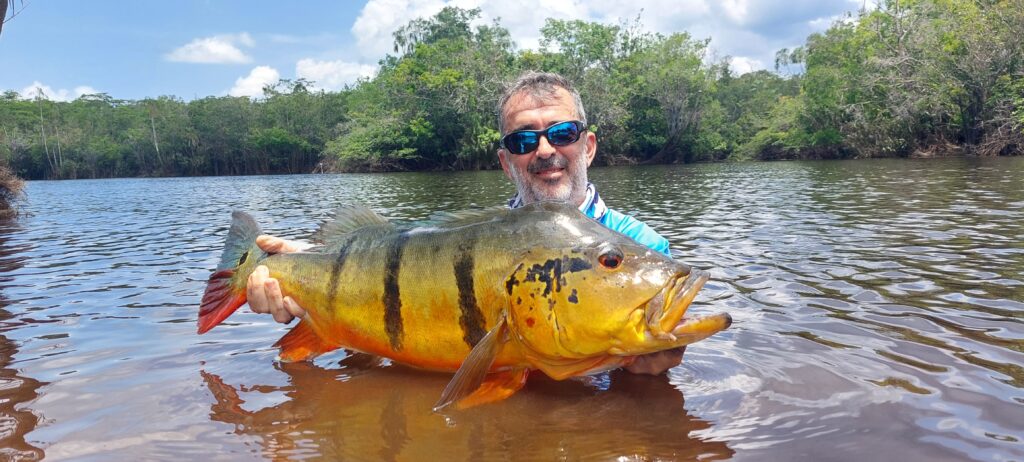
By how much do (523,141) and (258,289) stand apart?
1.93 m

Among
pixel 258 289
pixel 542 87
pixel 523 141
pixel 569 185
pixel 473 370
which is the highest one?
pixel 542 87

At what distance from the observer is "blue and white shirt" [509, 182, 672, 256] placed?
4047 millimetres

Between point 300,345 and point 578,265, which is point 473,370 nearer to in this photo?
point 578,265

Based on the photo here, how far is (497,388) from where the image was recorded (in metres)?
3.20

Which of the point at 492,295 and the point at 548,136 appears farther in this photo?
the point at 548,136

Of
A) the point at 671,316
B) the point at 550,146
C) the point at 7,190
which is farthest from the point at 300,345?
the point at 7,190

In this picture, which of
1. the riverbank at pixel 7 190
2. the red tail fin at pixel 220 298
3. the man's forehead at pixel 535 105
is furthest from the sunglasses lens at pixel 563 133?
the riverbank at pixel 7 190

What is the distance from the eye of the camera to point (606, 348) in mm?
2814

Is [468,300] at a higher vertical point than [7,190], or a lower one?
lower

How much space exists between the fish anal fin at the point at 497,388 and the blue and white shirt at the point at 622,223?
1.24 m

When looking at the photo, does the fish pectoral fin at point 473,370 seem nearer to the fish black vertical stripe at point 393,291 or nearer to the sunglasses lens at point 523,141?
the fish black vertical stripe at point 393,291

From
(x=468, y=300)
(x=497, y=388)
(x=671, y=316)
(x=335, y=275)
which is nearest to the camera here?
(x=671, y=316)

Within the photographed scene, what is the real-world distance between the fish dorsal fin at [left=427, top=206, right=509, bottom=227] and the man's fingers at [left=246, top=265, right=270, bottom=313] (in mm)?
1191

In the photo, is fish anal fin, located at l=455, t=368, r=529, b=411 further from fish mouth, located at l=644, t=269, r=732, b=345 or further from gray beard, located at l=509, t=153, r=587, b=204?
gray beard, located at l=509, t=153, r=587, b=204
